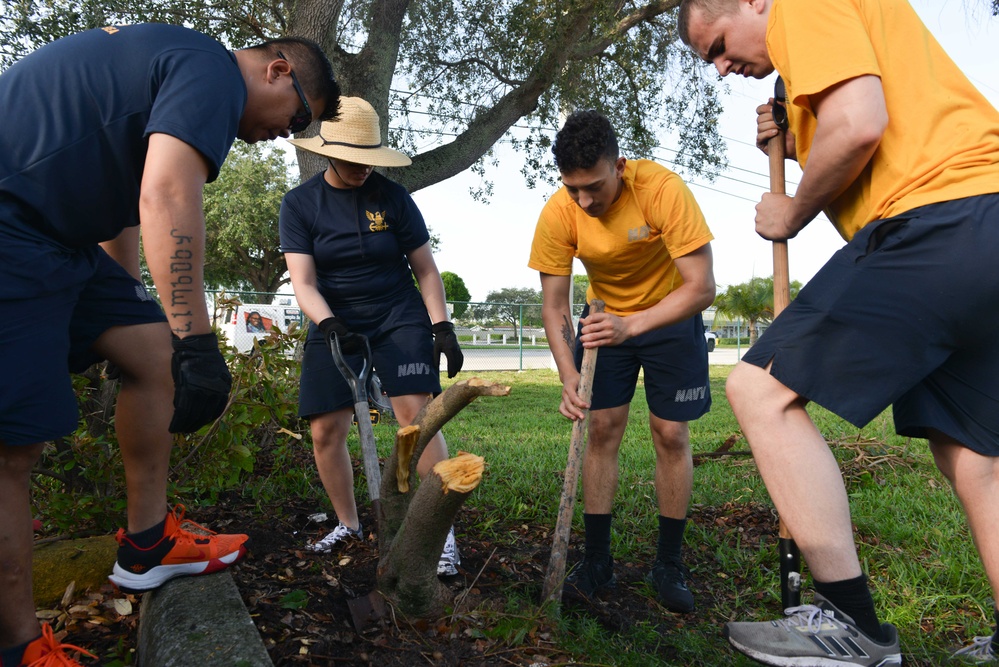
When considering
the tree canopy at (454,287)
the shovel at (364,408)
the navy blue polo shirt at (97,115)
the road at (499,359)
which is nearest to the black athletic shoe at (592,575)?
the shovel at (364,408)

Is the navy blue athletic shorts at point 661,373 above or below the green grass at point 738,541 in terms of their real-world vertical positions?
above

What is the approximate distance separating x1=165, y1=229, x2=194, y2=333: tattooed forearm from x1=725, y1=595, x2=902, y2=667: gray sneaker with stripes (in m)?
1.72

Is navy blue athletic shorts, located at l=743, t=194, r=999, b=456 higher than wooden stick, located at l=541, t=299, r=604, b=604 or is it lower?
higher

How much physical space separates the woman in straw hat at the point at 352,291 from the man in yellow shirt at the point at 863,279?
5.19 feet

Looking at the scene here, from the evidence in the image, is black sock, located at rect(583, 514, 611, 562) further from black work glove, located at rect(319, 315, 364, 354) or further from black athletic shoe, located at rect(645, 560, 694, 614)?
black work glove, located at rect(319, 315, 364, 354)

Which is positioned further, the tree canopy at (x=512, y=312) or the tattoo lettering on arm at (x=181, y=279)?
the tree canopy at (x=512, y=312)

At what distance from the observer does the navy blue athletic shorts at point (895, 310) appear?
5.74ft

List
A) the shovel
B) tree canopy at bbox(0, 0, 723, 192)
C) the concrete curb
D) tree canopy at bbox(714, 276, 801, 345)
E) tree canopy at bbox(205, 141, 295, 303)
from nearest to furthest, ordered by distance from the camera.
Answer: the concrete curb < the shovel < tree canopy at bbox(0, 0, 723, 192) < tree canopy at bbox(205, 141, 295, 303) < tree canopy at bbox(714, 276, 801, 345)

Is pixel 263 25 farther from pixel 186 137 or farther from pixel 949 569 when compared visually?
pixel 949 569

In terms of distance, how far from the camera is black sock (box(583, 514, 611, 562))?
3.12 m

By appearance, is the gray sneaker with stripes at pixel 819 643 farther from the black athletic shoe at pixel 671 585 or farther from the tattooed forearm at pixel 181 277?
the tattooed forearm at pixel 181 277

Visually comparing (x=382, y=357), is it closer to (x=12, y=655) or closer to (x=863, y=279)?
(x=12, y=655)

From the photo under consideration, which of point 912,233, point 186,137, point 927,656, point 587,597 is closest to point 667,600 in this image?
point 587,597

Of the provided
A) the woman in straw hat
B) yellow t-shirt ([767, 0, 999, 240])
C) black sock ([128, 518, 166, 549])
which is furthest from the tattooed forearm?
yellow t-shirt ([767, 0, 999, 240])
